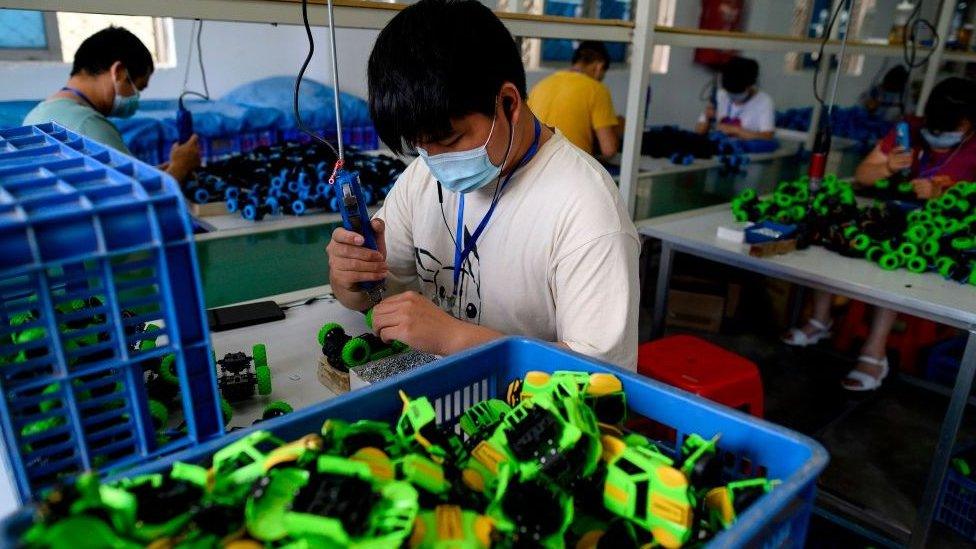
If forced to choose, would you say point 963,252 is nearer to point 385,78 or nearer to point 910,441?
point 910,441

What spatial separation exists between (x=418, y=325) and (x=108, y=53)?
2128 millimetres

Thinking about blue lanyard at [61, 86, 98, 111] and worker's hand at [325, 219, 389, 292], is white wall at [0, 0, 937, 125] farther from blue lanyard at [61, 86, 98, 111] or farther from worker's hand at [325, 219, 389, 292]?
worker's hand at [325, 219, 389, 292]

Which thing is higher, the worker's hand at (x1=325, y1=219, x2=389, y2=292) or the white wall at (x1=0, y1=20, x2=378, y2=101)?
the white wall at (x1=0, y1=20, x2=378, y2=101)

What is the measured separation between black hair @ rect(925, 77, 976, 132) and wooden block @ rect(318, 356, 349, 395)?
3178mm

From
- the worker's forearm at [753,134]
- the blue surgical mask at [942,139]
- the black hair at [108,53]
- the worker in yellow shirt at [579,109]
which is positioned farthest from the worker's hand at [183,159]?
the worker's forearm at [753,134]

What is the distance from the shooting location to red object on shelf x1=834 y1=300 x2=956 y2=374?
331 centimetres

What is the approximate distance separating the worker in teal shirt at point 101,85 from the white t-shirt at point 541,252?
1534 mm

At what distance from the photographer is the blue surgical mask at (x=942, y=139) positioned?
3146 millimetres

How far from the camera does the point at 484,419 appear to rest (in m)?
0.83

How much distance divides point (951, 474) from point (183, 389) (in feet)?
7.77

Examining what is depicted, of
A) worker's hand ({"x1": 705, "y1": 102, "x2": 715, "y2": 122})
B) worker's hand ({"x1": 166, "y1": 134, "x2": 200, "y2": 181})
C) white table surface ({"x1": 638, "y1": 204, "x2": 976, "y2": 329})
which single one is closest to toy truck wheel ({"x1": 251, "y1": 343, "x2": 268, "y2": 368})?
white table surface ({"x1": 638, "y1": 204, "x2": 976, "y2": 329})

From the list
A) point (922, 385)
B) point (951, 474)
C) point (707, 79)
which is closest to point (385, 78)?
point (951, 474)

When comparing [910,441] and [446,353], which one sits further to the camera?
[910,441]

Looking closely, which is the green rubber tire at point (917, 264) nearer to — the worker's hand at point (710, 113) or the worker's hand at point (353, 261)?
the worker's hand at point (353, 261)
